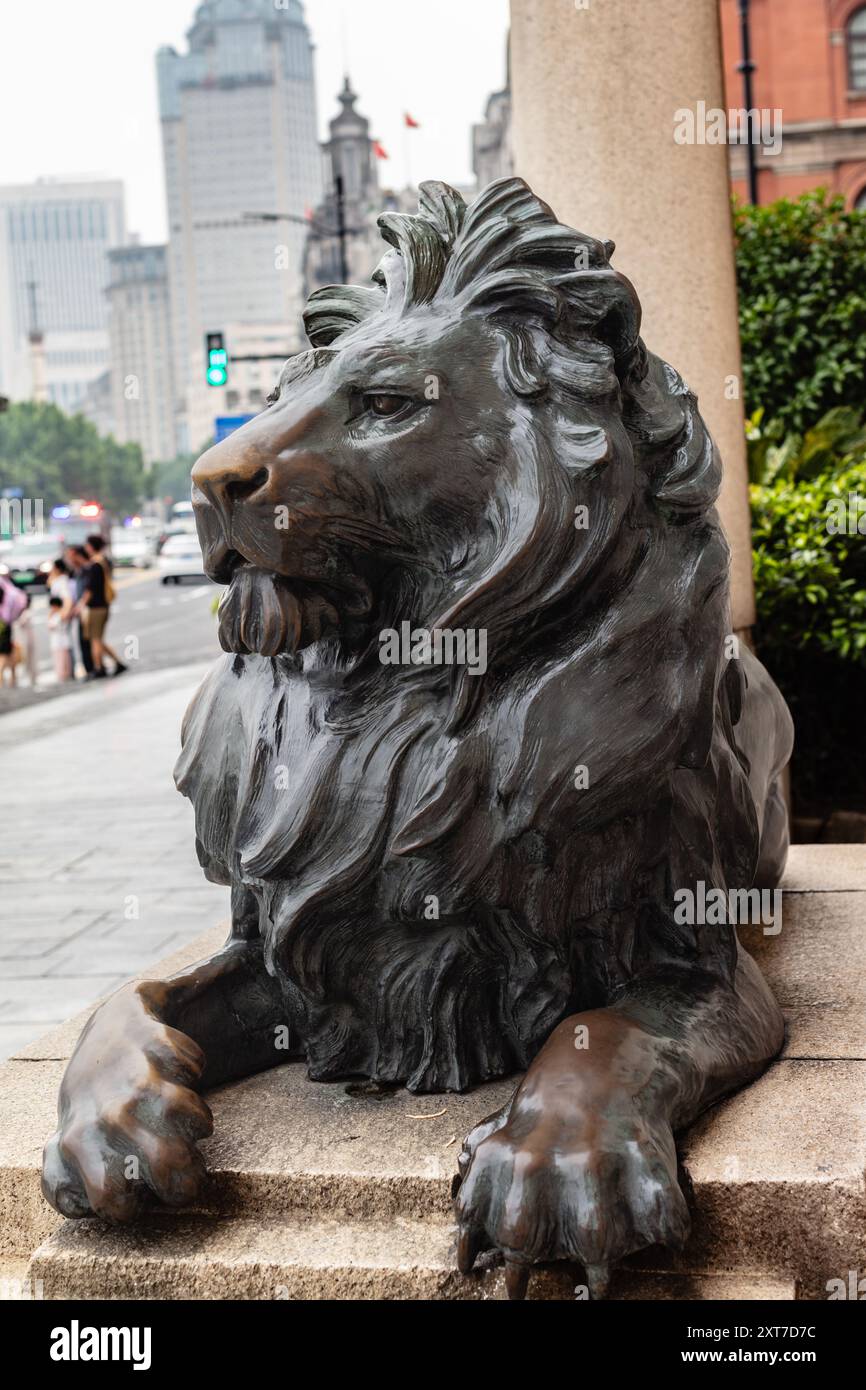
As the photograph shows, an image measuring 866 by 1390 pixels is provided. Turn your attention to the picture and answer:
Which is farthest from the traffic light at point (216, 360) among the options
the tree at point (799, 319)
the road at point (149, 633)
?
the tree at point (799, 319)

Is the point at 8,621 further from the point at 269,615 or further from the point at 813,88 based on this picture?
the point at 813,88

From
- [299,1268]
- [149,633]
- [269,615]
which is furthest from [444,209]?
[149,633]

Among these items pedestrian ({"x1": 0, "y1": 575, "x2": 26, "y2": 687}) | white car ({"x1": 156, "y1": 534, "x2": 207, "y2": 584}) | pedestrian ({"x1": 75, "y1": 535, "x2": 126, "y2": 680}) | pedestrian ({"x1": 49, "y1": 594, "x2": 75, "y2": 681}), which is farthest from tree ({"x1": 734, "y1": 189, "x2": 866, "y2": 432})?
white car ({"x1": 156, "y1": 534, "x2": 207, "y2": 584})

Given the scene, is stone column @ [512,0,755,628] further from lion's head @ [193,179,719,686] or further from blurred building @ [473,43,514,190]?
blurred building @ [473,43,514,190]

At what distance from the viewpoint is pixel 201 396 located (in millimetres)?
149625

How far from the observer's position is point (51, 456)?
108 m

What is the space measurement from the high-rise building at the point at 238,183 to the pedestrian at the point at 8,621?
128842mm

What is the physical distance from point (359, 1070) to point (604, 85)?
410 cm

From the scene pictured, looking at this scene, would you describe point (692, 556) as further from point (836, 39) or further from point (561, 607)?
point (836, 39)

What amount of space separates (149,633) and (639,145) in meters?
23.0

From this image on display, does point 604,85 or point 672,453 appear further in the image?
point 604,85

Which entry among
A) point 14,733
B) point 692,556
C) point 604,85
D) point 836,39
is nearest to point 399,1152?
point 692,556

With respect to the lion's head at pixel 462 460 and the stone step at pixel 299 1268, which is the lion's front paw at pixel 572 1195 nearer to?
the stone step at pixel 299 1268

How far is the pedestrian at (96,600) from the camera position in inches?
728
